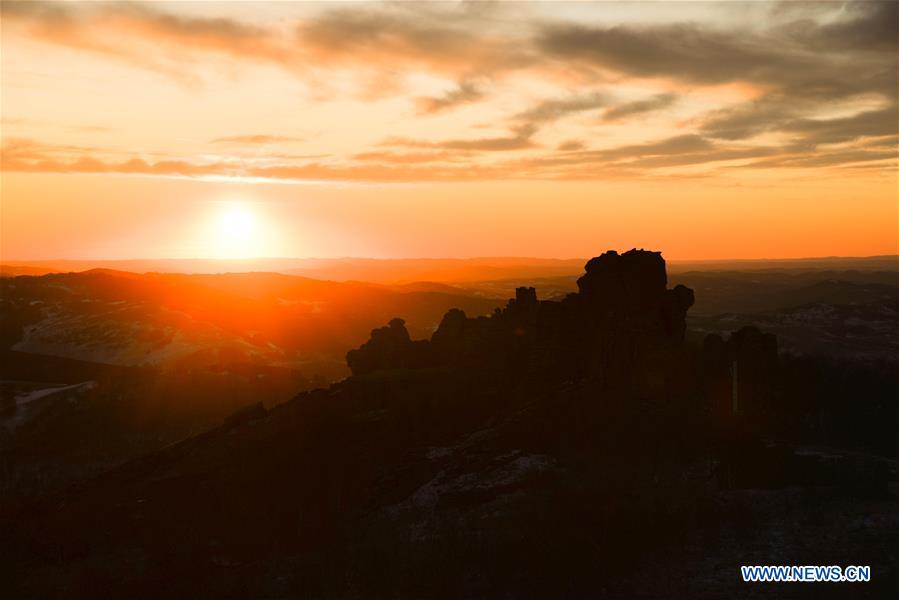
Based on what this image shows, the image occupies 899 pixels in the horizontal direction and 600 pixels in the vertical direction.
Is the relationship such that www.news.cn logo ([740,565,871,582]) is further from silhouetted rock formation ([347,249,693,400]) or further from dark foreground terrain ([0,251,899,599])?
silhouetted rock formation ([347,249,693,400])

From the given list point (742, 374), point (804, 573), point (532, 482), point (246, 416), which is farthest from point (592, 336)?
point (804, 573)

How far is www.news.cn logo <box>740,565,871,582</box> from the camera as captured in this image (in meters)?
23.0

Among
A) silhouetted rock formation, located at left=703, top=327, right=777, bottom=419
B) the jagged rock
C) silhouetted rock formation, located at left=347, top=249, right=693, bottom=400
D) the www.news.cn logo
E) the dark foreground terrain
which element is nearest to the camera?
the www.news.cn logo

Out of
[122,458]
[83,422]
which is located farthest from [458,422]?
[83,422]

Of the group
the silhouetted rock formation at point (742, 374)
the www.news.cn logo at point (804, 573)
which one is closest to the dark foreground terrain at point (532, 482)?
the silhouetted rock formation at point (742, 374)

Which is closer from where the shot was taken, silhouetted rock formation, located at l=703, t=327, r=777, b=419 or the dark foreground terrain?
the dark foreground terrain

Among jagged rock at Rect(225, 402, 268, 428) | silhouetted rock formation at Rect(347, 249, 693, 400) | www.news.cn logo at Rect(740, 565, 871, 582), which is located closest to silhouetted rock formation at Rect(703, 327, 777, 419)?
silhouetted rock formation at Rect(347, 249, 693, 400)

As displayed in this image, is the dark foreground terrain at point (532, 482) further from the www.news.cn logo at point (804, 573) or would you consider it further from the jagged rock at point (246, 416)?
the www.news.cn logo at point (804, 573)

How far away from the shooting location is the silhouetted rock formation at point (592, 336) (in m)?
46.6

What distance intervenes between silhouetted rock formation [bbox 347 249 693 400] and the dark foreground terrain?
0.60ft

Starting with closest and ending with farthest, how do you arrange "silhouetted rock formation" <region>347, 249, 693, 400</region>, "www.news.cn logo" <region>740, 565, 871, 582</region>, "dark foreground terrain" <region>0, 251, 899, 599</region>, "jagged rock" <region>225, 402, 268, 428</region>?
1. "www.news.cn logo" <region>740, 565, 871, 582</region>
2. "dark foreground terrain" <region>0, 251, 899, 599</region>
3. "silhouetted rock formation" <region>347, 249, 693, 400</region>
4. "jagged rock" <region>225, 402, 268, 428</region>

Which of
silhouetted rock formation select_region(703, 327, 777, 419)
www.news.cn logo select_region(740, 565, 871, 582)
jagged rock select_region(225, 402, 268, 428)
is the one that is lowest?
jagged rock select_region(225, 402, 268, 428)

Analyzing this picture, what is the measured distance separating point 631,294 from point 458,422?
16.1m

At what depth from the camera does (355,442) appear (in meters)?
46.1
